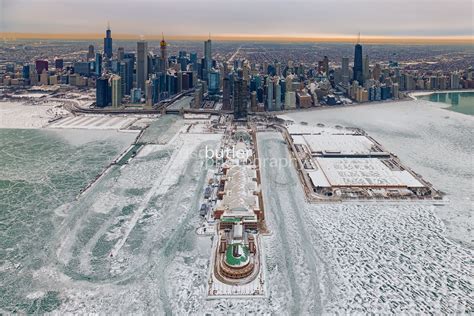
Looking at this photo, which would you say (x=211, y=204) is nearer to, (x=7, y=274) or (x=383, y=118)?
(x=7, y=274)

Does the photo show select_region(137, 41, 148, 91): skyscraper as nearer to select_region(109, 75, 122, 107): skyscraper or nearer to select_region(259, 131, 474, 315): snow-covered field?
select_region(109, 75, 122, 107): skyscraper

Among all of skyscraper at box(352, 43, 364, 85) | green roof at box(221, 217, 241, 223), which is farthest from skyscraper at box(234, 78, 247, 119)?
skyscraper at box(352, 43, 364, 85)

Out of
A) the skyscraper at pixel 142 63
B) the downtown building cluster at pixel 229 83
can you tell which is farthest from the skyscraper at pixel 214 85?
the skyscraper at pixel 142 63

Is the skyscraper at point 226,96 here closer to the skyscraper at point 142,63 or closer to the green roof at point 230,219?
the skyscraper at point 142,63

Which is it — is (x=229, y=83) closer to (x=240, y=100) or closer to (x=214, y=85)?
(x=214, y=85)

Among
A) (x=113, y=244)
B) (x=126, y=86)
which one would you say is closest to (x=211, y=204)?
(x=113, y=244)

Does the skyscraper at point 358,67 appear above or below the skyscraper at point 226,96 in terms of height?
above

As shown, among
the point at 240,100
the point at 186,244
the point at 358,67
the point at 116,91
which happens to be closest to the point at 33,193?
the point at 186,244
